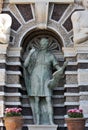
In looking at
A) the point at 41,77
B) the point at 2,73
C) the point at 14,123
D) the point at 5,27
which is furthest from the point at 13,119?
the point at 5,27

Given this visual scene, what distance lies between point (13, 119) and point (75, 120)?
1432 millimetres

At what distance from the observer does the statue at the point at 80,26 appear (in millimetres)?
11797

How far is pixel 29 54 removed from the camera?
1196cm

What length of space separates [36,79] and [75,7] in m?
2.19

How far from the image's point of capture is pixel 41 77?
1204 centimetres

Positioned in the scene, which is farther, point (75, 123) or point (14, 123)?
point (14, 123)

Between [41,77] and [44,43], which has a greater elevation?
[44,43]

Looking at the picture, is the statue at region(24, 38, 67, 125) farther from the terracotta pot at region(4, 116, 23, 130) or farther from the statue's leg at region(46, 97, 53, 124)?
the terracotta pot at region(4, 116, 23, 130)

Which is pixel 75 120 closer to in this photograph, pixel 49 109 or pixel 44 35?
pixel 49 109

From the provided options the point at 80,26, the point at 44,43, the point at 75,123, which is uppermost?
the point at 80,26

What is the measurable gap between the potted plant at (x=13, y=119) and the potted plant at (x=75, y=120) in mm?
1121

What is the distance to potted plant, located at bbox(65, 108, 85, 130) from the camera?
10.7 m

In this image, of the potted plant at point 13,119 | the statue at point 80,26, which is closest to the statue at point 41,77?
the statue at point 80,26

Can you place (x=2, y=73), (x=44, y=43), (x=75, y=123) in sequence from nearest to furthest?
(x=75, y=123) < (x=2, y=73) < (x=44, y=43)
